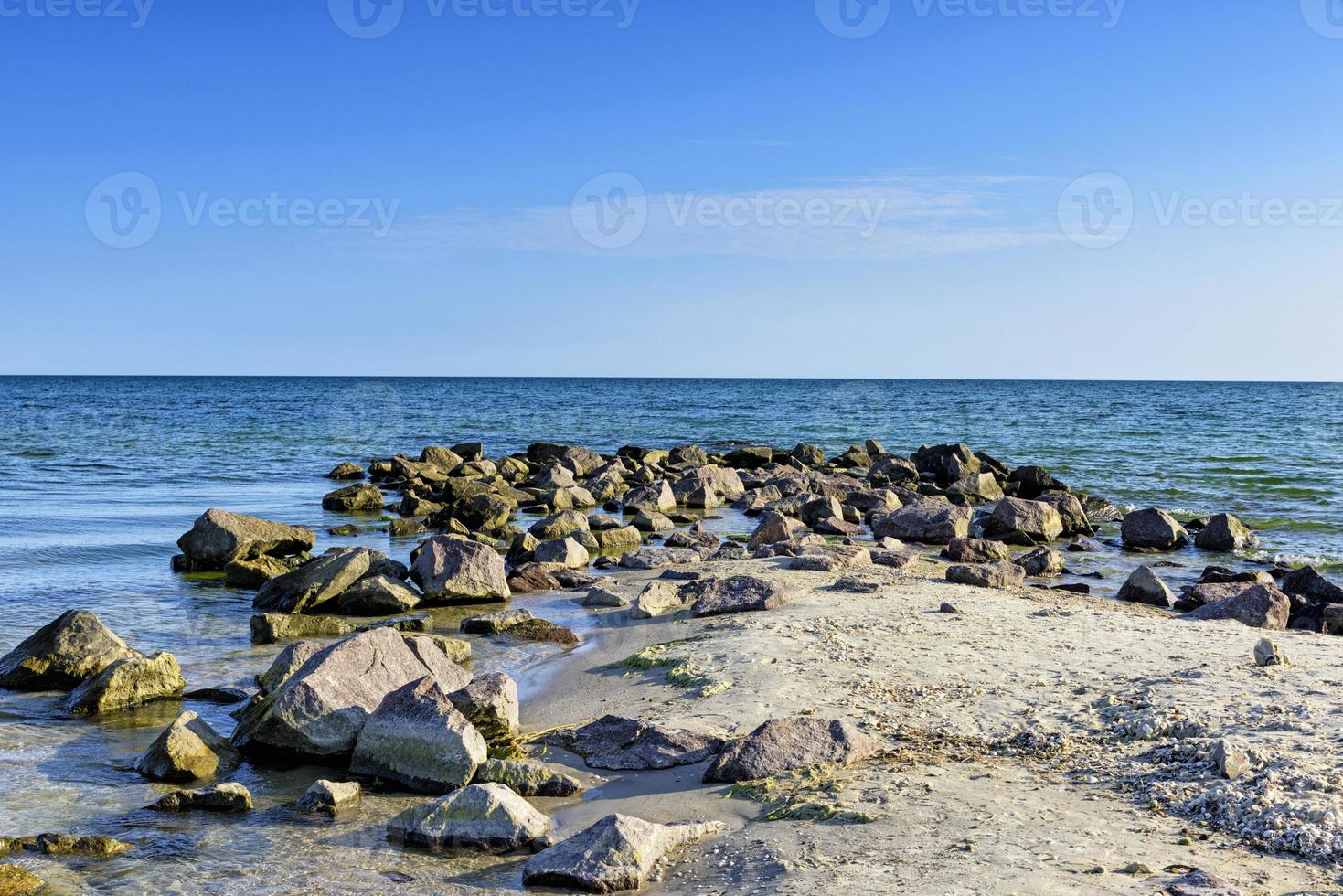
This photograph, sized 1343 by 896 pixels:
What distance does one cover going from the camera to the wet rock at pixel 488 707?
652 centimetres

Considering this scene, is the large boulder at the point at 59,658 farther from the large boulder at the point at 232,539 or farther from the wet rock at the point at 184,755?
the large boulder at the point at 232,539

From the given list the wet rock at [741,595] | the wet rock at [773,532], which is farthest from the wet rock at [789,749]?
the wet rock at [773,532]

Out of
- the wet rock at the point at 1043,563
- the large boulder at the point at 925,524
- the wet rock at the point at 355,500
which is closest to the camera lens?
the wet rock at the point at 1043,563

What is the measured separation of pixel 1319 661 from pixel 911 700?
10.3 ft

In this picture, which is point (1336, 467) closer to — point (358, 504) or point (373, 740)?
point (358, 504)

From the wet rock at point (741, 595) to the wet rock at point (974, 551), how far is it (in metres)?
4.07

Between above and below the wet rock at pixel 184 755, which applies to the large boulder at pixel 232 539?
above

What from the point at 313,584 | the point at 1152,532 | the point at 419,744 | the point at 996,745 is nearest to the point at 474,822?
the point at 419,744

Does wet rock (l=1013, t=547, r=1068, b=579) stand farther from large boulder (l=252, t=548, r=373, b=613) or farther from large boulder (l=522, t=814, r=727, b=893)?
large boulder (l=522, t=814, r=727, b=893)

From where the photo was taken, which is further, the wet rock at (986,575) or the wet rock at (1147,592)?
the wet rock at (986,575)

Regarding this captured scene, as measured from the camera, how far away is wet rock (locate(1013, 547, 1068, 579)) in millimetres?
13078

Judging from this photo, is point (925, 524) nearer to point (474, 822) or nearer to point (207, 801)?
point (474, 822)

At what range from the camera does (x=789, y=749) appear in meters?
5.69

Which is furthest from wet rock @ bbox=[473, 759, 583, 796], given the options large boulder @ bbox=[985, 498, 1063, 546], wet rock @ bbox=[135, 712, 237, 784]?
large boulder @ bbox=[985, 498, 1063, 546]
